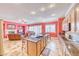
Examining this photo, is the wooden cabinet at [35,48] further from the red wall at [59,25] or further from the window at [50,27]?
the red wall at [59,25]

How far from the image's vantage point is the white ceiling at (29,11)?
7.12ft

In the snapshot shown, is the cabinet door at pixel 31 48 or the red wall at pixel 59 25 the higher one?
the red wall at pixel 59 25

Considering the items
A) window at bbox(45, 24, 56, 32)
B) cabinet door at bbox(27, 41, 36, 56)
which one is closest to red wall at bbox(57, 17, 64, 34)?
window at bbox(45, 24, 56, 32)

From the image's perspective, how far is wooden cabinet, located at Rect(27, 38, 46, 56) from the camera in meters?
2.21

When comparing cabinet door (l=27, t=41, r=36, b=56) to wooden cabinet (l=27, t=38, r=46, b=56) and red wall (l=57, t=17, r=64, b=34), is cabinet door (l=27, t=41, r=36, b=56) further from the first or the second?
red wall (l=57, t=17, r=64, b=34)

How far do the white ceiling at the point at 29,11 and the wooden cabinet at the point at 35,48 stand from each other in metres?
0.48

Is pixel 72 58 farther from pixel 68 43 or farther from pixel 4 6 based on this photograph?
pixel 4 6

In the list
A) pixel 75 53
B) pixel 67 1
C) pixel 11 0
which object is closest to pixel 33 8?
pixel 11 0

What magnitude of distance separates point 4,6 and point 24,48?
38.1 inches

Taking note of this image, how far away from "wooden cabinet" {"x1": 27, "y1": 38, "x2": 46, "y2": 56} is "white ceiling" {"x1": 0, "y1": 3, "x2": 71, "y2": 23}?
48cm

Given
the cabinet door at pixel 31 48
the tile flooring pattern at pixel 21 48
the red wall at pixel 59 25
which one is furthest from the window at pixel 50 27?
the cabinet door at pixel 31 48

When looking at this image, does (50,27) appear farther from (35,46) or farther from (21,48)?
(21,48)

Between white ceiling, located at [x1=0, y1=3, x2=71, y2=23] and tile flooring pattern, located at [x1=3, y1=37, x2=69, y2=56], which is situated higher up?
white ceiling, located at [x1=0, y1=3, x2=71, y2=23]

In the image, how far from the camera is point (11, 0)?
2.19m
